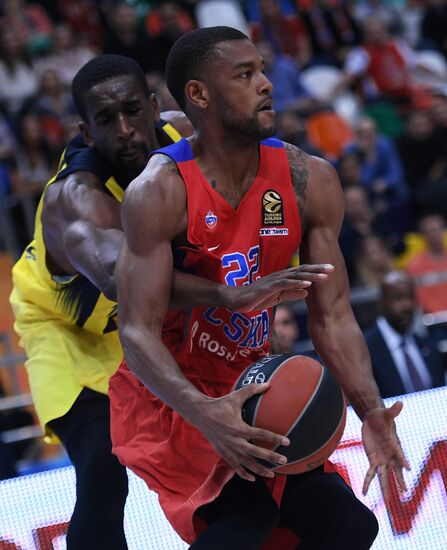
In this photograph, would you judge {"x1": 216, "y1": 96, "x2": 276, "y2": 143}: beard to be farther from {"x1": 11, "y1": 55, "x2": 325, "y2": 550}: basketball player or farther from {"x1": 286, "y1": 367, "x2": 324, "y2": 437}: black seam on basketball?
{"x1": 286, "y1": 367, "x2": 324, "y2": 437}: black seam on basketball

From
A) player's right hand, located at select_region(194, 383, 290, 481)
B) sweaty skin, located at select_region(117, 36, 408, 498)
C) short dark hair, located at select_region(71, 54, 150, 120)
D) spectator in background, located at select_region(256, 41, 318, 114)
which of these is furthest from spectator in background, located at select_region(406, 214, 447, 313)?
player's right hand, located at select_region(194, 383, 290, 481)

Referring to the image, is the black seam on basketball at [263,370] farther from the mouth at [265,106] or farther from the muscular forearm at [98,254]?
the mouth at [265,106]

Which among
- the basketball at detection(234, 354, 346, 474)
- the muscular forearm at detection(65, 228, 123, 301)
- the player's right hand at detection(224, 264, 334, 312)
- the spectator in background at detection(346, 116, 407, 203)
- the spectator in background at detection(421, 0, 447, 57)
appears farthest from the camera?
the spectator in background at detection(421, 0, 447, 57)

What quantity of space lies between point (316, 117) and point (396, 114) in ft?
4.31

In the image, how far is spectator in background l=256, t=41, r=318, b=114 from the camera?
1067 centimetres

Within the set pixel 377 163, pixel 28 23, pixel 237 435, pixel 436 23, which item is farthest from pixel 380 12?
pixel 237 435

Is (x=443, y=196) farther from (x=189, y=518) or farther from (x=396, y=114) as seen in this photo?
(x=189, y=518)

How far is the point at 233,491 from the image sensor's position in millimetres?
3205

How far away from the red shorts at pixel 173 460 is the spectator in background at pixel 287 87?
24.0ft

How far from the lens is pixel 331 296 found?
3.47 meters

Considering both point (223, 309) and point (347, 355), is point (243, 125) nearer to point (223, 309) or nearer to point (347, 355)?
point (223, 309)

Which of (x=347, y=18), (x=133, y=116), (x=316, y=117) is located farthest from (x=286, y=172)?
(x=347, y=18)

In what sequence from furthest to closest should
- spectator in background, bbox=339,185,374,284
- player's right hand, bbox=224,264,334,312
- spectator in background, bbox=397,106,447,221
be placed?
spectator in background, bbox=397,106,447,221 → spectator in background, bbox=339,185,374,284 → player's right hand, bbox=224,264,334,312

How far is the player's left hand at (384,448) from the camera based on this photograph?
3.23 m
